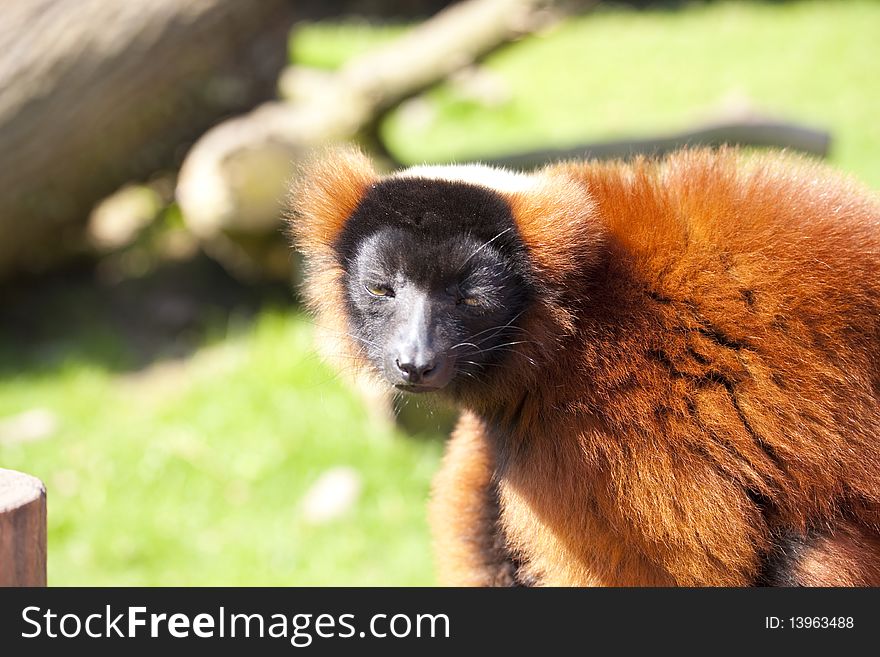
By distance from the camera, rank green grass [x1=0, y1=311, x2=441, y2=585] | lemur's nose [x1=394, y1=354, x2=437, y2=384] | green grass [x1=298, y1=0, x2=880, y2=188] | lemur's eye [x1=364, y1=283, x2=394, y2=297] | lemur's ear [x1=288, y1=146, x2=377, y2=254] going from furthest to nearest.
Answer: green grass [x1=298, y1=0, x2=880, y2=188] → green grass [x1=0, y1=311, x2=441, y2=585] → lemur's ear [x1=288, y1=146, x2=377, y2=254] → lemur's eye [x1=364, y1=283, x2=394, y2=297] → lemur's nose [x1=394, y1=354, x2=437, y2=384]

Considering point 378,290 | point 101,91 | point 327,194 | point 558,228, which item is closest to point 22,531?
point 378,290

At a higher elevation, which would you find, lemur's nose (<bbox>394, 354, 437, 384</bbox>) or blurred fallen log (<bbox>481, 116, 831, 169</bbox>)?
lemur's nose (<bbox>394, 354, 437, 384</bbox>)

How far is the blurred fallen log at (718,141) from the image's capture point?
6.94 m

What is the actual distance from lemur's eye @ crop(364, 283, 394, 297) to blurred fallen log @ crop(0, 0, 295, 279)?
490 cm

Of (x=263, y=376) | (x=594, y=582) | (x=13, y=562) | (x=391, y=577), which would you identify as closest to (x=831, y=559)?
(x=594, y=582)

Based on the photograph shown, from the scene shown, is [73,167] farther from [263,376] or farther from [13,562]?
[13,562]

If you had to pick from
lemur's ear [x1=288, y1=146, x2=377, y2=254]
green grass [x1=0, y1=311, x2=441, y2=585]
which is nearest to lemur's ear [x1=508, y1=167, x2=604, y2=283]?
lemur's ear [x1=288, y1=146, x2=377, y2=254]

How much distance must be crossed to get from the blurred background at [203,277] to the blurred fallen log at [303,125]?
0.7 inches

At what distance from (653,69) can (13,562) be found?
35.0ft

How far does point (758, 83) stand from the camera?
10961 mm

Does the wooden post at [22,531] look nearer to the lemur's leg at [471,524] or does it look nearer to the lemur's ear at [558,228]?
the lemur's ear at [558,228]

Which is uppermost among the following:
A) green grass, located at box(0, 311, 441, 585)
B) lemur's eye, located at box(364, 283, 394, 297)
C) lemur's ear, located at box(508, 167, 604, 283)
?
lemur's ear, located at box(508, 167, 604, 283)

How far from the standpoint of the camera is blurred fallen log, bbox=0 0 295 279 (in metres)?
7.28

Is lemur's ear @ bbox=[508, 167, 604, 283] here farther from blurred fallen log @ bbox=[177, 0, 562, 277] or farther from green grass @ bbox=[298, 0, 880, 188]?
green grass @ bbox=[298, 0, 880, 188]
